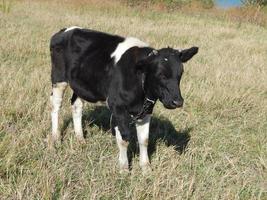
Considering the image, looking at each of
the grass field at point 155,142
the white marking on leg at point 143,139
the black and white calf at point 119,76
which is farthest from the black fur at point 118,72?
the grass field at point 155,142

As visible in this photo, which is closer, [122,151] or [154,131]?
[122,151]

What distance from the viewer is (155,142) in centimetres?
592

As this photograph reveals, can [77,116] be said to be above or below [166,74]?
below

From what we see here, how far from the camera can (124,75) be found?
475cm

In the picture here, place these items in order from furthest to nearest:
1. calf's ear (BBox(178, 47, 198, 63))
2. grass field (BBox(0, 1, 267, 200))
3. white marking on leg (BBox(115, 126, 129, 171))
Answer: white marking on leg (BBox(115, 126, 129, 171))
calf's ear (BBox(178, 47, 198, 63))
grass field (BBox(0, 1, 267, 200))

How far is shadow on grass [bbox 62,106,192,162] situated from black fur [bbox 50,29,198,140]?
59 cm

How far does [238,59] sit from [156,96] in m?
8.29

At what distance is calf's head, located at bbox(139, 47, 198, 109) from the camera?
13.9 ft

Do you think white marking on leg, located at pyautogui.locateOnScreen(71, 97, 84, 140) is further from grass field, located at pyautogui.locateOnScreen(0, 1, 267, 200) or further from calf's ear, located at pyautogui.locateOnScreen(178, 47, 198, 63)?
calf's ear, located at pyautogui.locateOnScreen(178, 47, 198, 63)

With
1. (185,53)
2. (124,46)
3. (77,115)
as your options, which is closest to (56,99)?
(77,115)

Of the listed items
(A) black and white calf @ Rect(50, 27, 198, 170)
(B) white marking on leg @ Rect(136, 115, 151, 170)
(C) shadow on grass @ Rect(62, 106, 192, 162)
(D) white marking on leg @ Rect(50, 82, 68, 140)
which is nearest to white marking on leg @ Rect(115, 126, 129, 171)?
(A) black and white calf @ Rect(50, 27, 198, 170)

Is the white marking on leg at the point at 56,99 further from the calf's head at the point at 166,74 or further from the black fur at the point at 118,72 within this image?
the calf's head at the point at 166,74

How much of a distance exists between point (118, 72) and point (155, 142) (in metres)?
1.42

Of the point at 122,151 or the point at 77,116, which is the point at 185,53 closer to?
the point at 122,151
